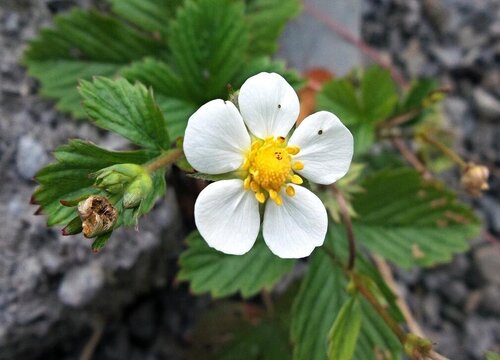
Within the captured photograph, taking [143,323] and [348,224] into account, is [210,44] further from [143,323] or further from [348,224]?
[143,323]

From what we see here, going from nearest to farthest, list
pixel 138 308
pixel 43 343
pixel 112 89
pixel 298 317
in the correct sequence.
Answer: pixel 112 89, pixel 298 317, pixel 43 343, pixel 138 308

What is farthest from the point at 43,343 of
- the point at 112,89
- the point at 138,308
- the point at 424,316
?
the point at 424,316

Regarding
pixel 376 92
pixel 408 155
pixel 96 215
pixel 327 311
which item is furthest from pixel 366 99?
pixel 96 215

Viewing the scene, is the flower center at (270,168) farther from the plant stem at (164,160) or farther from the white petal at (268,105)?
the plant stem at (164,160)

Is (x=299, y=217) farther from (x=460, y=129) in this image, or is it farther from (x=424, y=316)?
(x=460, y=129)

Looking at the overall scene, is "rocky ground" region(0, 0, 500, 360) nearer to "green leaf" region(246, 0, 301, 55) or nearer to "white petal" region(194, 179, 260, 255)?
"green leaf" region(246, 0, 301, 55)
